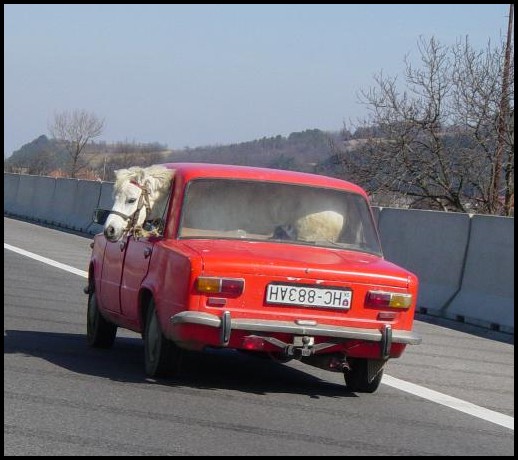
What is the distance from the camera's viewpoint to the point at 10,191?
140ft

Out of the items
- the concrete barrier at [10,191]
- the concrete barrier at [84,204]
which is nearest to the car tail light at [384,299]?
the concrete barrier at [84,204]

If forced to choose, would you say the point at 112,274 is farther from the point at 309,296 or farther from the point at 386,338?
the point at 386,338

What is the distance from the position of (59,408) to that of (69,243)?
19590mm

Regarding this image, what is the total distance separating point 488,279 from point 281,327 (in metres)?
7.51

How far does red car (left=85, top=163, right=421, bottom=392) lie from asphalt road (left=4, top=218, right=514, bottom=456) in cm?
33

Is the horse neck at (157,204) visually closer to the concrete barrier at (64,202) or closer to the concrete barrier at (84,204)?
the concrete barrier at (84,204)

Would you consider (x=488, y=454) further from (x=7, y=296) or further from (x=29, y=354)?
A: (x=7, y=296)

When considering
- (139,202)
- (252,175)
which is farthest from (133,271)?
(252,175)

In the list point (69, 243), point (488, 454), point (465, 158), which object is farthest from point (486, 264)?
point (465, 158)

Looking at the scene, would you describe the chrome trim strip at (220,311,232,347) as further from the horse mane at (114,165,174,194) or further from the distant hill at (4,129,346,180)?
the distant hill at (4,129,346,180)

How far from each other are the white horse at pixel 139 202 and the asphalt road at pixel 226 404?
3.37ft

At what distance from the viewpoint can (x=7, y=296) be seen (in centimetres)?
1491

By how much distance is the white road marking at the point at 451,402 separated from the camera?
873 centimetres

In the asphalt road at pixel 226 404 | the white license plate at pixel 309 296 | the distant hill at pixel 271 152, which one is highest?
the distant hill at pixel 271 152
